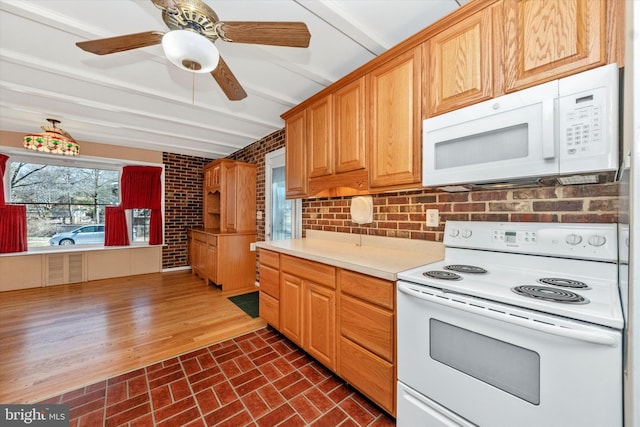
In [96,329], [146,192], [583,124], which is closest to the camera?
[583,124]

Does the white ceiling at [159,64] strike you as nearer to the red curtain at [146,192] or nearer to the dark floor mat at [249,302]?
the red curtain at [146,192]

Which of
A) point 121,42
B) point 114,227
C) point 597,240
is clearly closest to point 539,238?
point 597,240

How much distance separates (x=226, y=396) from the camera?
5.43 feet

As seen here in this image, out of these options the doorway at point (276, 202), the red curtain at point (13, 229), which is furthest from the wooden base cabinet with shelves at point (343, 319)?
the red curtain at point (13, 229)

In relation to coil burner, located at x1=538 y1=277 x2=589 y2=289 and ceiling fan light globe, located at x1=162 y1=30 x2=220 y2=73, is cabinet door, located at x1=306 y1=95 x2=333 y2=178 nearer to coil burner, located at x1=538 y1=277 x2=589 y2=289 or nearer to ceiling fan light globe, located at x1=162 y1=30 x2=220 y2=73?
ceiling fan light globe, located at x1=162 y1=30 x2=220 y2=73

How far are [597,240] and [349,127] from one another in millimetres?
1590

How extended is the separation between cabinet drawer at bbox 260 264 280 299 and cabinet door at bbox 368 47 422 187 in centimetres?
126

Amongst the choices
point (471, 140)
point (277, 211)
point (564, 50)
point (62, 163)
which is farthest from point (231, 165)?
point (564, 50)

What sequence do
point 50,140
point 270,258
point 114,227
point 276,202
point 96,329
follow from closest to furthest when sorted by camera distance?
point 270,258
point 96,329
point 50,140
point 276,202
point 114,227

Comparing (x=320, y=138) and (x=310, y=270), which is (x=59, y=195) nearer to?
(x=320, y=138)

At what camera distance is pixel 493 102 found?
1229mm

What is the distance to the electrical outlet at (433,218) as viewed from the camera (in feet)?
5.84

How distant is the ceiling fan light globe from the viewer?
120 centimetres

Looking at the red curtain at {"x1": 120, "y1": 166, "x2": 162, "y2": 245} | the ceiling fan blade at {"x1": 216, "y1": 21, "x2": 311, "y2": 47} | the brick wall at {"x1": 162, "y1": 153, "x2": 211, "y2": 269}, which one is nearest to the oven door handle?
the ceiling fan blade at {"x1": 216, "y1": 21, "x2": 311, "y2": 47}
